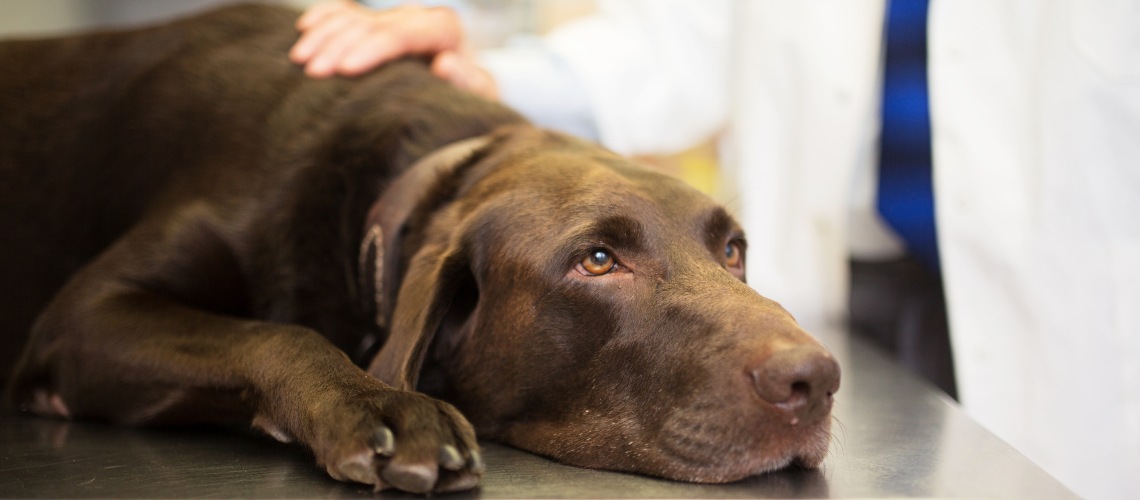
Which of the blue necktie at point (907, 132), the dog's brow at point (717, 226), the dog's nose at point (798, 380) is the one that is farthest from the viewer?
the blue necktie at point (907, 132)

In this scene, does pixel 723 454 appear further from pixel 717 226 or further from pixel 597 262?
pixel 717 226

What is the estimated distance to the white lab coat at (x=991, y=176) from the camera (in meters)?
1.97

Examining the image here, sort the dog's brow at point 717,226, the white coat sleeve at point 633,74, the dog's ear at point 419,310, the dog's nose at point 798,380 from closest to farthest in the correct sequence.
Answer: the dog's nose at point 798,380, the dog's ear at point 419,310, the dog's brow at point 717,226, the white coat sleeve at point 633,74

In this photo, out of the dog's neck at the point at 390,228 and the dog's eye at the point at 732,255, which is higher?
the dog's neck at the point at 390,228

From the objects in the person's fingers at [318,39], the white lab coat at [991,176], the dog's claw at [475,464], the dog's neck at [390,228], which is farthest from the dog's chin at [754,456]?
the person's fingers at [318,39]

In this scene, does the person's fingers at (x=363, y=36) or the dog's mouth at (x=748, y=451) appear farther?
the person's fingers at (x=363, y=36)

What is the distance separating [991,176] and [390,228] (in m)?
1.27

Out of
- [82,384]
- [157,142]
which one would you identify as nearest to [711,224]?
[82,384]

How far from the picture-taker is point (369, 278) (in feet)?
5.75

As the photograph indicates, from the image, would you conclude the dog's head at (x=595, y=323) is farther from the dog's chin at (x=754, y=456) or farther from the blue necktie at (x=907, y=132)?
the blue necktie at (x=907, y=132)

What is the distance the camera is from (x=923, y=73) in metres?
2.56

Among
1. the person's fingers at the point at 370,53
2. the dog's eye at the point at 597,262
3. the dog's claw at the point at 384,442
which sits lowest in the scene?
the dog's claw at the point at 384,442

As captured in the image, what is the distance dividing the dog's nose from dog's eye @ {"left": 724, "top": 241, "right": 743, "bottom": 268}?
0.45m

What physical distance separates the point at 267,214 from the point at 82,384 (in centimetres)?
42
